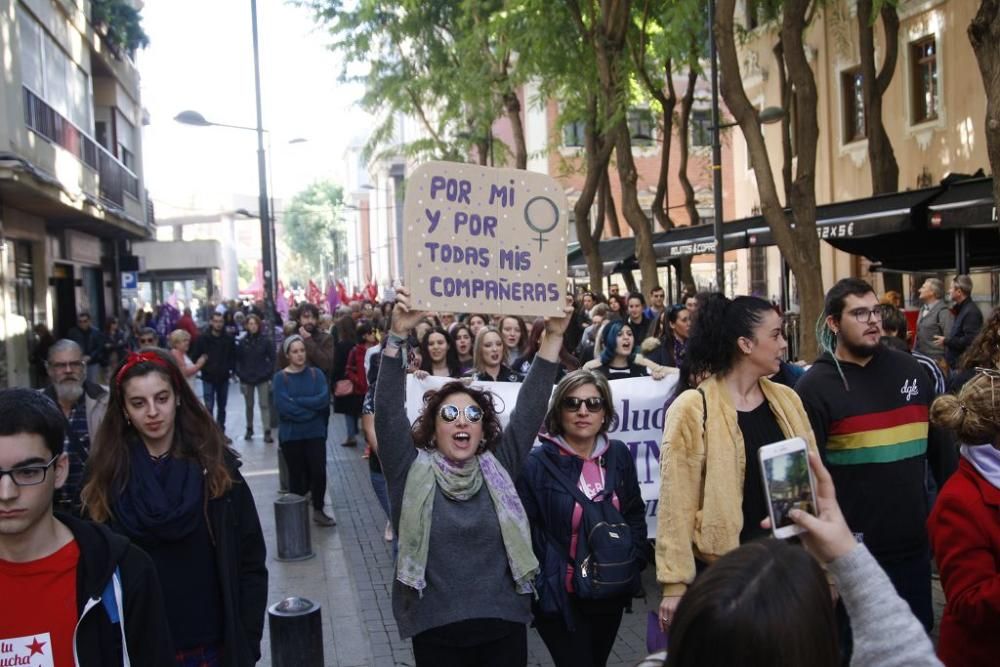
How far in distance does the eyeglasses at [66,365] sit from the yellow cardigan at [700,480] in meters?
3.39

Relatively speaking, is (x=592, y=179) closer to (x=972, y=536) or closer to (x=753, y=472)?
(x=753, y=472)

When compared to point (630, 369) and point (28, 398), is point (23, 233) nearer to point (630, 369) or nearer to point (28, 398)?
point (630, 369)

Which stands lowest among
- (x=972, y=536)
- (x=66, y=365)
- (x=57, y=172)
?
(x=972, y=536)

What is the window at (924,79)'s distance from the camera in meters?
20.4

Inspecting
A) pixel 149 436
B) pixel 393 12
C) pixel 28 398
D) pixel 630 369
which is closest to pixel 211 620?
pixel 149 436

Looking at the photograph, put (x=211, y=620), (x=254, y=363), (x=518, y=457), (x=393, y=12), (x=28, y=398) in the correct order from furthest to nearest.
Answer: (x=393, y=12), (x=254, y=363), (x=518, y=457), (x=211, y=620), (x=28, y=398)

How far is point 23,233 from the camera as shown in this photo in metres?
18.9

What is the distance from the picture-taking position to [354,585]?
309 inches

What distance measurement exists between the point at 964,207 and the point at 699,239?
739cm

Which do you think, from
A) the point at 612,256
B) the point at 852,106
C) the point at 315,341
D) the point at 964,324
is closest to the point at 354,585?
the point at 964,324

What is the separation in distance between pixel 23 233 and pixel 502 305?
55.0 feet

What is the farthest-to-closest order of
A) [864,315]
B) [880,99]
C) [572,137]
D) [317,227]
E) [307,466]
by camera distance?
[317,227]
[572,137]
[880,99]
[307,466]
[864,315]

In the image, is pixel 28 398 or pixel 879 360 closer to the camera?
pixel 28 398

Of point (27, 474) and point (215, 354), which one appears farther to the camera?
point (215, 354)
